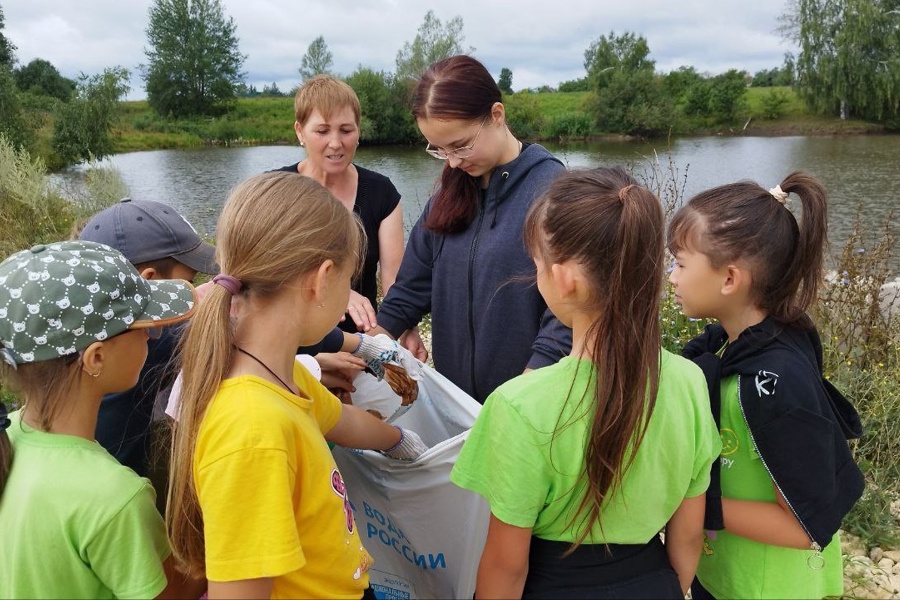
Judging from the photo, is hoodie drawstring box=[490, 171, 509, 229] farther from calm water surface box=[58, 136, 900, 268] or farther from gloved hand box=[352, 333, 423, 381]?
calm water surface box=[58, 136, 900, 268]

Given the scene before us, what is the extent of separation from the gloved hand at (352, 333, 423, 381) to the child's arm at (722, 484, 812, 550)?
873mm

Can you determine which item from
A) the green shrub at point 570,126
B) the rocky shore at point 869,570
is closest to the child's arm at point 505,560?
the rocky shore at point 869,570

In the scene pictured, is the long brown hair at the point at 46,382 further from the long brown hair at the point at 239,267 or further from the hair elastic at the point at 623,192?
the hair elastic at the point at 623,192

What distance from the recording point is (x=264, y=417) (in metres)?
1.06

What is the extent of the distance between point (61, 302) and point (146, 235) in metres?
0.59

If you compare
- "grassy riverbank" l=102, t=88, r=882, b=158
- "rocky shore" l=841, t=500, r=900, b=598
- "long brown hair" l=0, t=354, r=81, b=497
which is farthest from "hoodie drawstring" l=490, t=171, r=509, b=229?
"grassy riverbank" l=102, t=88, r=882, b=158

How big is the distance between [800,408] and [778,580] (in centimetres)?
47

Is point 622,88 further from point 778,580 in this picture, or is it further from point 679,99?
point 778,580

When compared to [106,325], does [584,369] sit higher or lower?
lower

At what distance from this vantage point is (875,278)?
140 inches

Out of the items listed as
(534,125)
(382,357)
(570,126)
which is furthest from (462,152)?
(570,126)

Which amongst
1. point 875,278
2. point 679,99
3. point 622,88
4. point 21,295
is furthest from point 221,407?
point 679,99

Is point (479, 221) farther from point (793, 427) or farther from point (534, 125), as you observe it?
point (534, 125)

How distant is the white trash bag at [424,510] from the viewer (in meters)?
1.60
